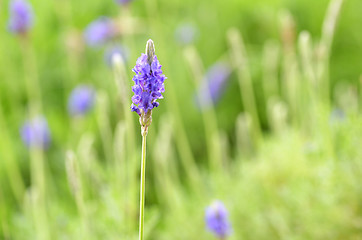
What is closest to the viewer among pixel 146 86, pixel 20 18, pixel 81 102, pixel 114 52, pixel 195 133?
pixel 146 86

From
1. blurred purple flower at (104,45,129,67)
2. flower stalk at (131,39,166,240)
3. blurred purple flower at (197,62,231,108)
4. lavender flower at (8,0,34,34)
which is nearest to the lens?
flower stalk at (131,39,166,240)

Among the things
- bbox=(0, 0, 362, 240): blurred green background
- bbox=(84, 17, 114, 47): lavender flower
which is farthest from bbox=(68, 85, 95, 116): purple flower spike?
bbox=(84, 17, 114, 47): lavender flower

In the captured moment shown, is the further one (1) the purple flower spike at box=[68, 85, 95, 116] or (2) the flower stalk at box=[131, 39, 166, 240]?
(1) the purple flower spike at box=[68, 85, 95, 116]

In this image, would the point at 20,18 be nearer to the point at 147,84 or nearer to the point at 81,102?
the point at 81,102

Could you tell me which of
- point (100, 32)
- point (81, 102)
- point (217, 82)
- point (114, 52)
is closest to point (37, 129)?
point (81, 102)

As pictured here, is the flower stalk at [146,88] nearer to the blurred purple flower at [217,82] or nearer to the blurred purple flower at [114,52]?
the blurred purple flower at [114,52]

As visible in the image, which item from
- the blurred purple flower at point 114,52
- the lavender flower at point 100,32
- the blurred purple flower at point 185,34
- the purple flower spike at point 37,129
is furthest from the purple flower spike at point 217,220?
the blurred purple flower at point 185,34

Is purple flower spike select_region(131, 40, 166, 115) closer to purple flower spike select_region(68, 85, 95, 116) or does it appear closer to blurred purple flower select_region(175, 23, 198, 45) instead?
purple flower spike select_region(68, 85, 95, 116)
